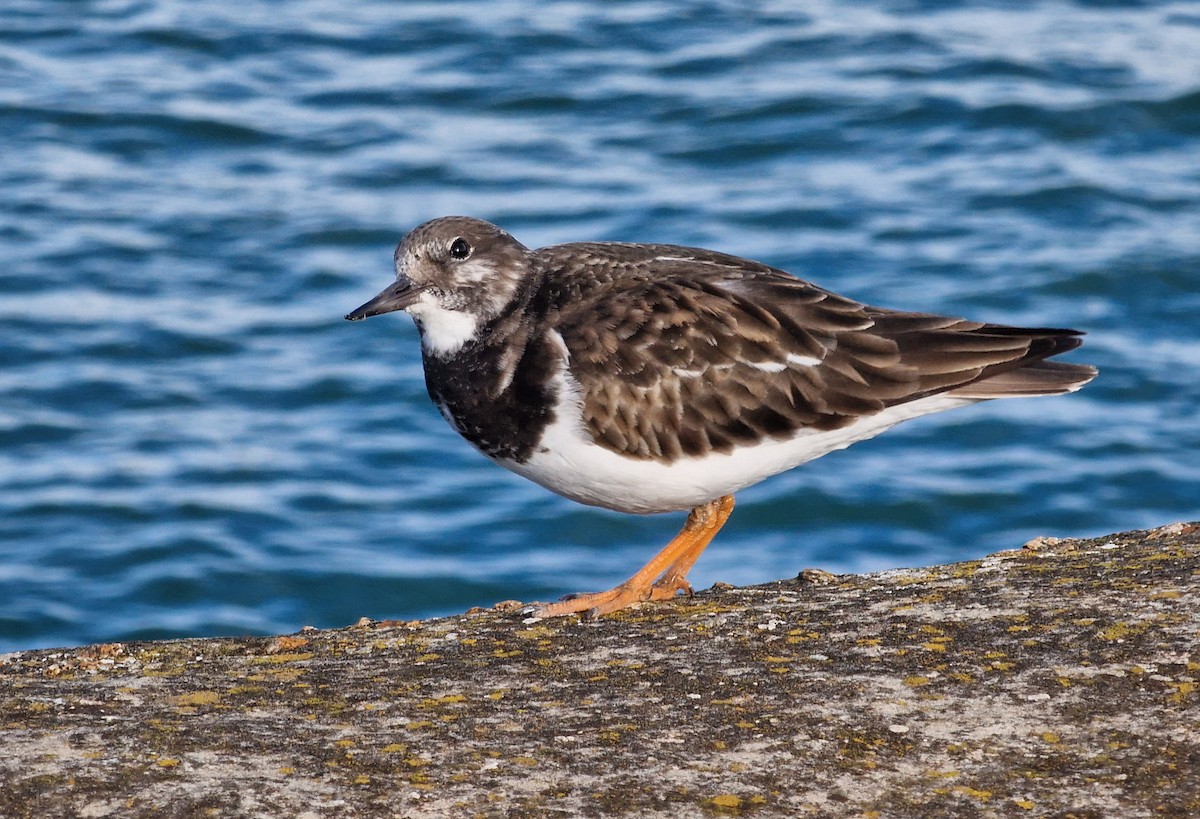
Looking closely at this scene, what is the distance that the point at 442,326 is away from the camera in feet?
19.1

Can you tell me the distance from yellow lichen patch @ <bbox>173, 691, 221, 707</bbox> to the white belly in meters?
1.61

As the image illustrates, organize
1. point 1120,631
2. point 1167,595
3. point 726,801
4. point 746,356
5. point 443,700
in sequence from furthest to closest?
point 746,356
point 1167,595
point 1120,631
point 443,700
point 726,801

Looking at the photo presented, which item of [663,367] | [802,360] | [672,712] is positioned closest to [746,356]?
[802,360]

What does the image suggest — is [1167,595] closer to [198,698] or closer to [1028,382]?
[1028,382]

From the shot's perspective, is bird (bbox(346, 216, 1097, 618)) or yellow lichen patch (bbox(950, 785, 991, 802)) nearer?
yellow lichen patch (bbox(950, 785, 991, 802))

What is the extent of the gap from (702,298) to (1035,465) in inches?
238

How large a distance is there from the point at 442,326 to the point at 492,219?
755 cm

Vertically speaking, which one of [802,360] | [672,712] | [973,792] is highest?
[802,360]

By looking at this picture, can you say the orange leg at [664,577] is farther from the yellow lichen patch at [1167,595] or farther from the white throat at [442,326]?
the yellow lichen patch at [1167,595]

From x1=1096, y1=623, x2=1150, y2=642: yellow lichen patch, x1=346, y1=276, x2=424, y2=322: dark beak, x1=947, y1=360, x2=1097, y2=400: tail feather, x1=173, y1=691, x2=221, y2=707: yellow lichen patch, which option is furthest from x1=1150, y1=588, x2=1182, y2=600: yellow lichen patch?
x1=346, y1=276, x2=424, y2=322: dark beak

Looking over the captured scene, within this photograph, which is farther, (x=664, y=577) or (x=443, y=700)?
(x=664, y=577)

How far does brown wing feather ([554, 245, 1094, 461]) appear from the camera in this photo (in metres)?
5.45

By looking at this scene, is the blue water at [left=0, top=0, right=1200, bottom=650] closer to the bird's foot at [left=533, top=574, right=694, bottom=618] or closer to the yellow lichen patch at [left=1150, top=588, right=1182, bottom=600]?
the bird's foot at [left=533, top=574, right=694, bottom=618]

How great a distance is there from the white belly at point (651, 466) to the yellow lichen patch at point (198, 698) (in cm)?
161
